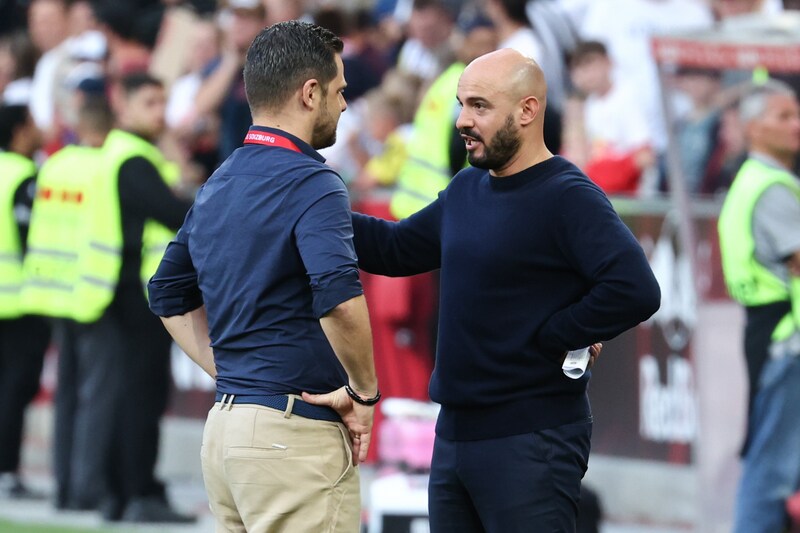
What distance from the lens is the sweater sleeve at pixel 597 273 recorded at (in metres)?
4.55

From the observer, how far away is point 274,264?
4488 millimetres

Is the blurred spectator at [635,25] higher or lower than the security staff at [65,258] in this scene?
higher

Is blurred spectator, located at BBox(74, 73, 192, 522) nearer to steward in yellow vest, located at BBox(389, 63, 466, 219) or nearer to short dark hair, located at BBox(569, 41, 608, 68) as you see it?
steward in yellow vest, located at BBox(389, 63, 466, 219)

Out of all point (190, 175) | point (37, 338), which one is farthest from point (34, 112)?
point (37, 338)

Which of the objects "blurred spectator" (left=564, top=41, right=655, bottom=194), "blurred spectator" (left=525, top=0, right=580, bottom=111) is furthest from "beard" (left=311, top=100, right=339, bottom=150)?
"blurred spectator" (left=564, top=41, right=655, bottom=194)

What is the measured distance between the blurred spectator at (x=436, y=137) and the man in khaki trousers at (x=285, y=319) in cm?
390

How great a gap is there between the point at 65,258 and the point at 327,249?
575 cm

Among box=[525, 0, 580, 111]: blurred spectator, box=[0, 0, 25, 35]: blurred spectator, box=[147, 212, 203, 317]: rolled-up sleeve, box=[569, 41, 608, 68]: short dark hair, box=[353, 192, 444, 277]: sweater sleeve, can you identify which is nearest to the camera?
box=[147, 212, 203, 317]: rolled-up sleeve

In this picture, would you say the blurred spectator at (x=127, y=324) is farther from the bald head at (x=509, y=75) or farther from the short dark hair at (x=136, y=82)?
the bald head at (x=509, y=75)

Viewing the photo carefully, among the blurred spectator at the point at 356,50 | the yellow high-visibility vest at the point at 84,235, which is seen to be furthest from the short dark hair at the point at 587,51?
the yellow high-visibility vest at the point at 84,235

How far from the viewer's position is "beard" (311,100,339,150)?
183 inches

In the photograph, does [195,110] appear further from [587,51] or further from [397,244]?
[397,244]

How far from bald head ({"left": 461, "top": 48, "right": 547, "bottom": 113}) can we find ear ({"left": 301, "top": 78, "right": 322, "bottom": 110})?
18.9 inches

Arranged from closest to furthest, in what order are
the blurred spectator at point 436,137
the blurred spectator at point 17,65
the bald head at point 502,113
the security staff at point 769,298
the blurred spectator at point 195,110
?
1. the bald head at point 502,113
2. the security staff at point 769,298
3. the blurred spectator at point 436,137
4. the blurred spectator at point 195,110
5. the blurred spectator at point 17,65
